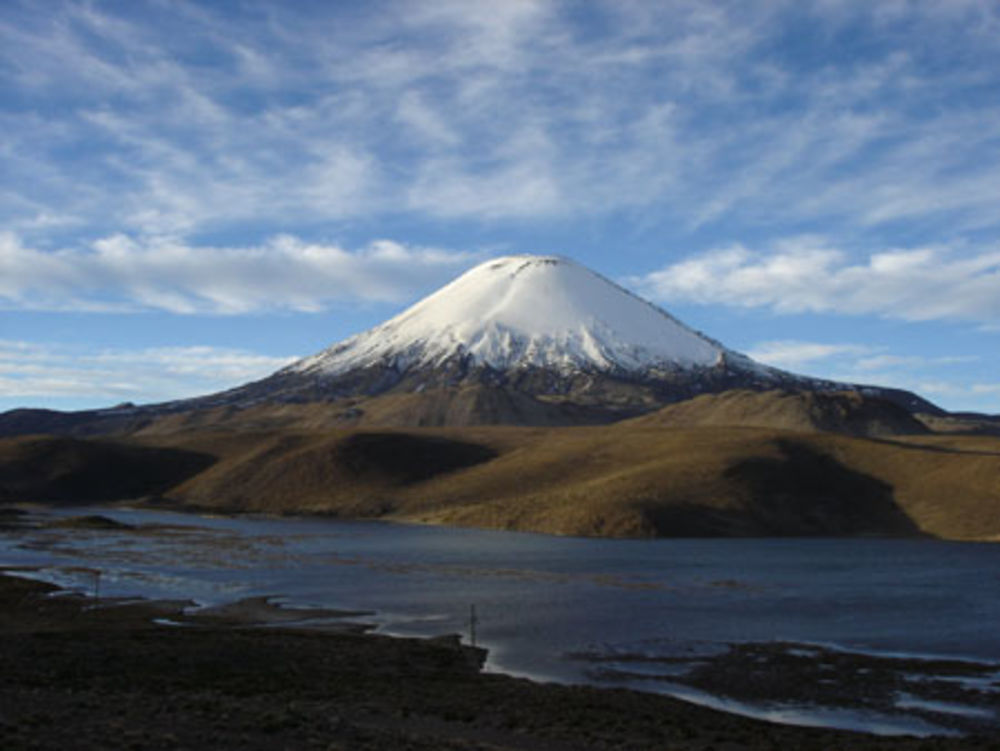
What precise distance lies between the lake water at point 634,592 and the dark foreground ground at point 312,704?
3611 millimetres

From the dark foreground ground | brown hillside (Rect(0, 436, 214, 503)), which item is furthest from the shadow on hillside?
brown hillside (Rect(0, 436, 214, 503))

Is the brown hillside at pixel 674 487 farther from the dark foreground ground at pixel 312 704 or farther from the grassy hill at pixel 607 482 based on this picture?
the dark foreground ground at pixel 312 704

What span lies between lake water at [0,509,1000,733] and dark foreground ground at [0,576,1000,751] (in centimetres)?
361

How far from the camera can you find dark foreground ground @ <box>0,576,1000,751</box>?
24.4 m

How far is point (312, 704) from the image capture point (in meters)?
28.8

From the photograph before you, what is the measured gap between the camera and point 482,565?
81500 millimetres

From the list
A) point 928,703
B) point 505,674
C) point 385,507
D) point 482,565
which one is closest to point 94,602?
point 505,674

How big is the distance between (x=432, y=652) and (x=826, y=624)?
21.3 m

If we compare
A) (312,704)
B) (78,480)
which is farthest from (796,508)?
(78,480)

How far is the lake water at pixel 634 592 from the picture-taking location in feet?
124

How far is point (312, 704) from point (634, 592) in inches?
1484

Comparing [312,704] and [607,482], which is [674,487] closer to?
[607,482]

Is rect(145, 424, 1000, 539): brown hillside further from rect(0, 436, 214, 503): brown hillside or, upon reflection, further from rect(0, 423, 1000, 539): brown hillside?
rect(0, 436, 214, 503): brown hillside

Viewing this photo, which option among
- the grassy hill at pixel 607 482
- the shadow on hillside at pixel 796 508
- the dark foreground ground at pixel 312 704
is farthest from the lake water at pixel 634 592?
the grassy hill at pixel 607 482
